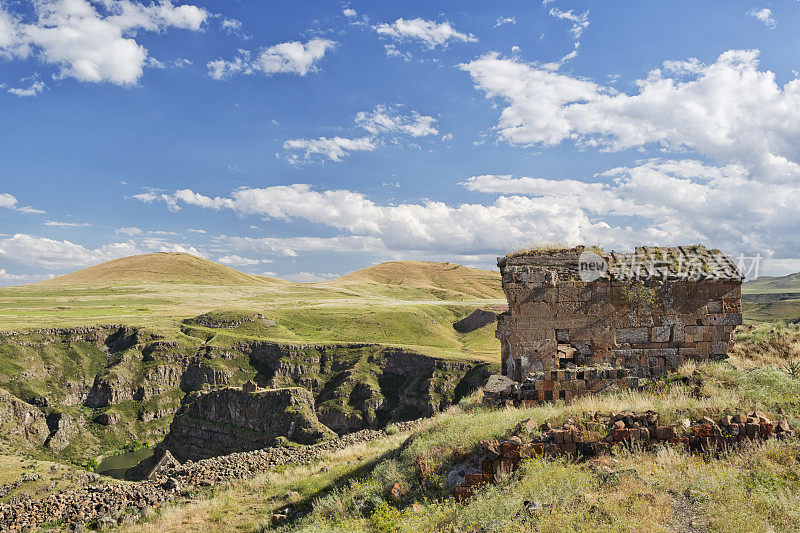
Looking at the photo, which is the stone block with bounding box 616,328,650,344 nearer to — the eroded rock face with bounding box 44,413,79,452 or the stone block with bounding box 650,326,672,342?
the stone block with bounding box 650,326,672,342

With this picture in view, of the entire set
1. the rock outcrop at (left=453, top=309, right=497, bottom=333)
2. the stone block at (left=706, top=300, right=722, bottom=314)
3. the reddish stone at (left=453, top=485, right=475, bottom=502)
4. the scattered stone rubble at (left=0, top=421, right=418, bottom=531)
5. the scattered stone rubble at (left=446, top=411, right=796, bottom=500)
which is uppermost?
the stone block at (left=706, top=300, right=722, bottom=314)

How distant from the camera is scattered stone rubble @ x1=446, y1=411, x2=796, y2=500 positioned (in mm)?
7258

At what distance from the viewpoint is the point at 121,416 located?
97375 millimetres

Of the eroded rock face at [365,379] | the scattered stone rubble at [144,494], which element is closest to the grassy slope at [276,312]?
the eroded rock face at [365,379]

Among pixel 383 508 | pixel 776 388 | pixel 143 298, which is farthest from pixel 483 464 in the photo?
pixel 143 298

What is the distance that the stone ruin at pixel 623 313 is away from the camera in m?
13.4

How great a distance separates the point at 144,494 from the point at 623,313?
58.8 feet

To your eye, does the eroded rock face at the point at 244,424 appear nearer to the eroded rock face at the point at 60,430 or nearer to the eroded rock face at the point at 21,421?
the eroded rock face at the point at 60,430

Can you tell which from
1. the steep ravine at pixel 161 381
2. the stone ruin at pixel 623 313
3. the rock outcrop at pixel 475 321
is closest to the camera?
the stone ruin at pixel 623 313

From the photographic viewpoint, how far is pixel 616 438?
24.9 ft

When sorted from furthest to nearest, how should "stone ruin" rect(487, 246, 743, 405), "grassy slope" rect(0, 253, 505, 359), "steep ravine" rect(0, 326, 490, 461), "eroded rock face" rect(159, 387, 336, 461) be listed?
"grassy slope" rect(0, 253, 505, 359), "steep ravine" rect(0, 326, 490, 461), "eroded rock face" rect(159, 387, 336, 461), "stone ruin" rect(487, 246, 743, 405)

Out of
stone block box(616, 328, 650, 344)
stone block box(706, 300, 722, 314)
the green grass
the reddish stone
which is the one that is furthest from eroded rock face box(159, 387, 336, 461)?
the reddish stone

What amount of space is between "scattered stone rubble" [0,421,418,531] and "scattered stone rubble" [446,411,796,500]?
12.7 m

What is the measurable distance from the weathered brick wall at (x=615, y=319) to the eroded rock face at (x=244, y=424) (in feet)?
217
